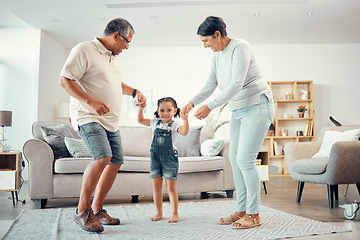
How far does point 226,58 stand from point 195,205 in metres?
1.53

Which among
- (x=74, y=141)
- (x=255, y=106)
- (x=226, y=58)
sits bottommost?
(x=74, y=141)

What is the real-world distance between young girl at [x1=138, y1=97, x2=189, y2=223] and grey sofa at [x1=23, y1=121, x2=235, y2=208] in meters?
1.09

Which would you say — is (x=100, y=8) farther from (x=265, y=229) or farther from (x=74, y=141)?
(x=265, y=229)

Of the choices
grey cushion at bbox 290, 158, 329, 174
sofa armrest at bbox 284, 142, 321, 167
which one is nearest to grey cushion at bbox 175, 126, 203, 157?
sofa armrest at bbox 284, 142, 321, 167

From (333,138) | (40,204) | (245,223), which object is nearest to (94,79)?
(245,223)

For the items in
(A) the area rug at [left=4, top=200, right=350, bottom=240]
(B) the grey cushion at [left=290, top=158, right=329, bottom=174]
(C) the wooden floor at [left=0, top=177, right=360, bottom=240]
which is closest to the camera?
(A) the area rug at [left=4, top=200, right=350, bottom=240]

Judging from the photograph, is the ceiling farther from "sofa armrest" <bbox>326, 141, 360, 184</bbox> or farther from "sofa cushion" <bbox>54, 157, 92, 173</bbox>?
"sofa armrest" <bbox>326, 141, 360, 184</bbox>

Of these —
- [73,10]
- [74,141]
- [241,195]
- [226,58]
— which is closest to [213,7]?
[73,10]

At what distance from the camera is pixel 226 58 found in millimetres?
2219

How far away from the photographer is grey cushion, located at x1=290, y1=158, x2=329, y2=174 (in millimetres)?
3153

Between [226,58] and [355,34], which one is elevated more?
[355,34]

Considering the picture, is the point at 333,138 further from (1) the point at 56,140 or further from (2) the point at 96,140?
(1) the point at 56,140

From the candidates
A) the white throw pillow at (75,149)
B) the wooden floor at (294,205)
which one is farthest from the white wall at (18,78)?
the white throw pillow at (75,149)

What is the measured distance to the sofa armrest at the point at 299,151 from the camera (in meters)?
3.68
